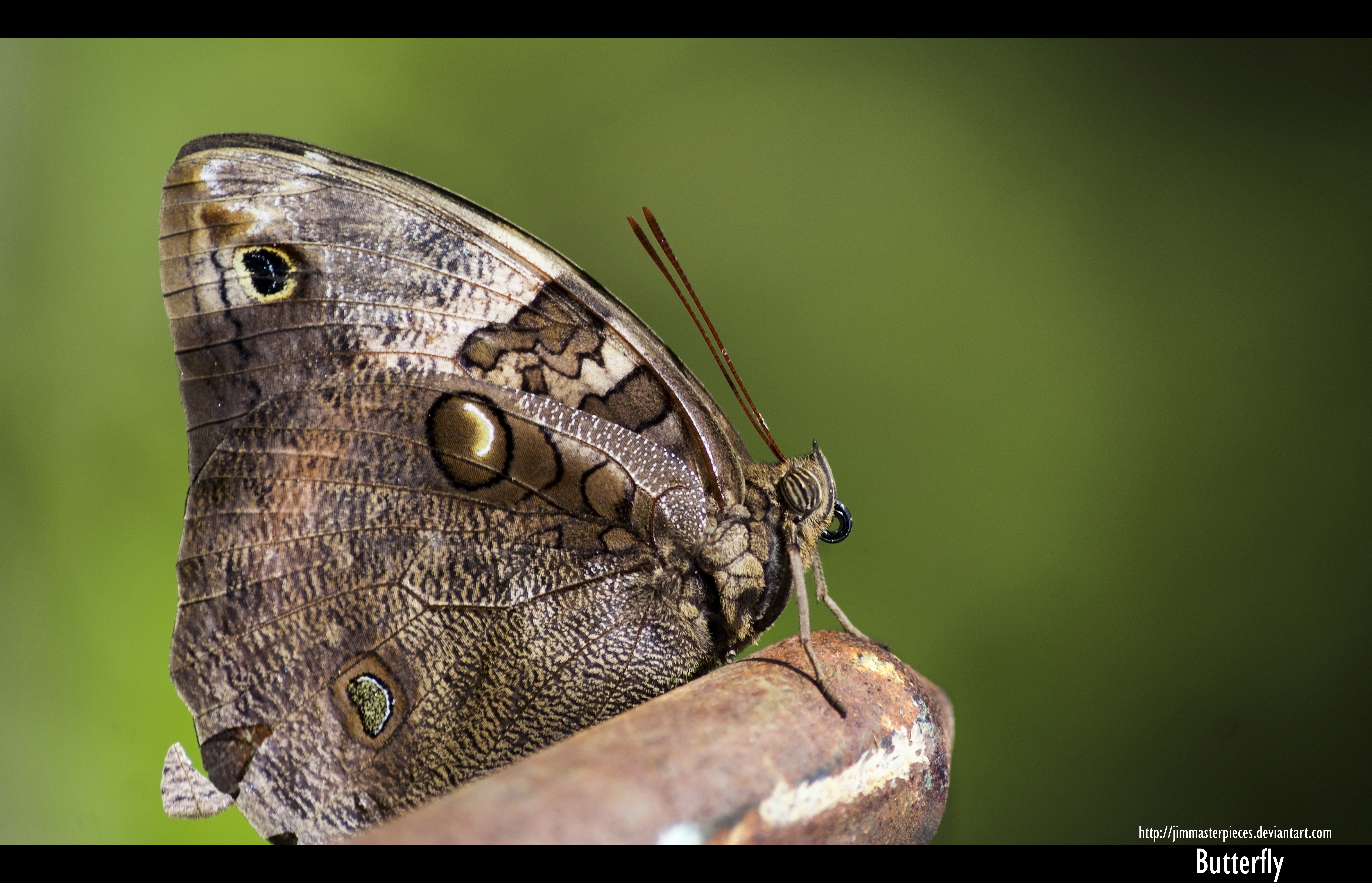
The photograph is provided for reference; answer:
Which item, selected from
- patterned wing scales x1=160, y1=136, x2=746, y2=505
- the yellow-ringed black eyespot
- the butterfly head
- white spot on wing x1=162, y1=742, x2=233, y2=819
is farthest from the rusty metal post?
the yellow-ringed black eyespot

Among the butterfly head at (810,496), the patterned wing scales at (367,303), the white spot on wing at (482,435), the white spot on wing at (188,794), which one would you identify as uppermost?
the patterned wing scales at (367,303)

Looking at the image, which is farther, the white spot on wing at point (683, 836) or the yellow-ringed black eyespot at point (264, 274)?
the yellow-ringed black eyespot at point (264, 274)

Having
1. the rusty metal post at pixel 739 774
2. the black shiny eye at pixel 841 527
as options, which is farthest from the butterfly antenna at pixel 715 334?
the rusty metal post at pixel 739 774

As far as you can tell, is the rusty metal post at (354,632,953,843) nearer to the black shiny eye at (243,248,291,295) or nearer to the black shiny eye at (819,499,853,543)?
the black shiny eye at (819,499,853,543)

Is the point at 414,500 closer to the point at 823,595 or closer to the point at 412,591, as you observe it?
the point at 412,591

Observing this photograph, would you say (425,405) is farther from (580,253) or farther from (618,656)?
(580,253)

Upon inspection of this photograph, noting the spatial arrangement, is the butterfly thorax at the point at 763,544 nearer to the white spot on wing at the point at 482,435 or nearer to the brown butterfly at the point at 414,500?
the brown butterfly at the point at 414,500
